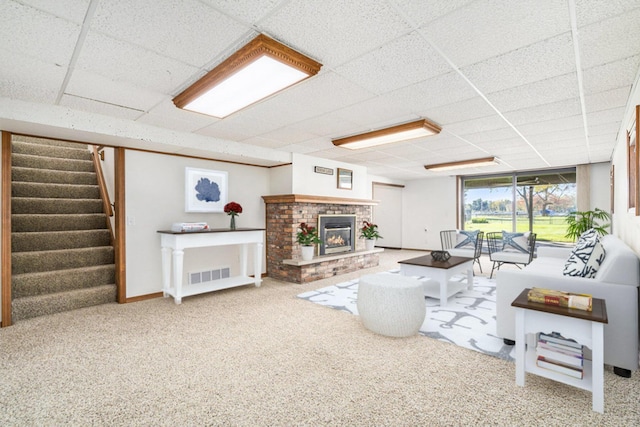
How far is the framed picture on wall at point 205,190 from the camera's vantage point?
15.1ft

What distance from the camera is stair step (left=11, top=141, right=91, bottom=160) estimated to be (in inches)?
204

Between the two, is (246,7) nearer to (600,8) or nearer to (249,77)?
(249,77)

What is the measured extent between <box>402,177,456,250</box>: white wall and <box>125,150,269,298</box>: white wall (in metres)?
6.09

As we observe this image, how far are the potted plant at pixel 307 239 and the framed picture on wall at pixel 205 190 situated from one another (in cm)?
139

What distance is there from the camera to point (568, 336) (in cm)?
189

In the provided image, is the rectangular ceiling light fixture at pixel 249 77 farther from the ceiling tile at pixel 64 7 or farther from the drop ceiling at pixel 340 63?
the ceiling tile at pixel 64 7

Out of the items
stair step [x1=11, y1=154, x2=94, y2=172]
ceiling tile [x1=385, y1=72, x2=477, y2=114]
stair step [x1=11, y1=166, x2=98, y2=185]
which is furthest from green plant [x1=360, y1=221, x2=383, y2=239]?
stair step [x1=11, y1=154, x2=94, y2=172]

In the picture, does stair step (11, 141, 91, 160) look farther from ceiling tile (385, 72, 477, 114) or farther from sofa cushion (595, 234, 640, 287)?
sofa cushion (595, 234, 640, 287)

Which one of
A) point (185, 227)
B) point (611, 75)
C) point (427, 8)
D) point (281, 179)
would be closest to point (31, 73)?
point (185, 227)

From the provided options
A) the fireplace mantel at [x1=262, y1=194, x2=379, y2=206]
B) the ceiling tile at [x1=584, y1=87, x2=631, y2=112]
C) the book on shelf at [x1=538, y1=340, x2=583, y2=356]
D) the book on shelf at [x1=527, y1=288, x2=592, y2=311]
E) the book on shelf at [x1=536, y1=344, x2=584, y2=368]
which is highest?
the ceiling tile at [x1=584, y1=87, x2=631, y2=112]

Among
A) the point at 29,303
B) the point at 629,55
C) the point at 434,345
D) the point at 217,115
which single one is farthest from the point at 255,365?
the point at 629,55

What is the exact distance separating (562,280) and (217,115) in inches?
139

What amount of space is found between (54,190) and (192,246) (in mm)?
2786

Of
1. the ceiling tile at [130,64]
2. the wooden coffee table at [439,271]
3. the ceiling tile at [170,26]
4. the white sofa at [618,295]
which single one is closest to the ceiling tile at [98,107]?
the ceiling tile at [130,64]
